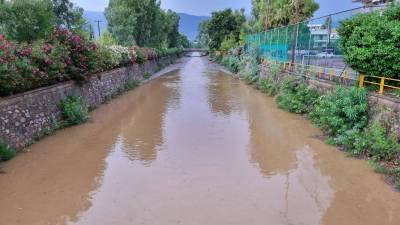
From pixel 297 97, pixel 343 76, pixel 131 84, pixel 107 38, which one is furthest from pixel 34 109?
pixel 107 38

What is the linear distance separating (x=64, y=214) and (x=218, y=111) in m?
10.4

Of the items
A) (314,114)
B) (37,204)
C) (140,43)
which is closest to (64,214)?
(37,204)

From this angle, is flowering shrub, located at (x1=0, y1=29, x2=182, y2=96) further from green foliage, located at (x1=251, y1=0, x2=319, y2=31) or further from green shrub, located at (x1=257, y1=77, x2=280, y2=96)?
green foliage, located at (x1=251, y1=0, x2=319, y2=31)

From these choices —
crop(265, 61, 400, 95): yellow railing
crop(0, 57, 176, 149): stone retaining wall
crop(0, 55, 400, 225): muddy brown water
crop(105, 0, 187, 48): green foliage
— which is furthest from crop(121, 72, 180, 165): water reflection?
crop(105, 0, 187, 48): green foliage

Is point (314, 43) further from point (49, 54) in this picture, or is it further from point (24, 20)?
point (24, 20)

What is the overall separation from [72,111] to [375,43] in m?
9.09

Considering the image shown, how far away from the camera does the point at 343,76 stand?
1322 cm

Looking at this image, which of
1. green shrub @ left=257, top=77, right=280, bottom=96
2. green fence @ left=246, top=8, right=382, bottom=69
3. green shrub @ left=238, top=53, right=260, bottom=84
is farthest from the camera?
green shrub @ left=238, top=53, right=260, bottom=84

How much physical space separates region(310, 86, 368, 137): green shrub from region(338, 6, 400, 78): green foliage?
965 millimetres

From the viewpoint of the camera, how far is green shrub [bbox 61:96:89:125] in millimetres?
12320

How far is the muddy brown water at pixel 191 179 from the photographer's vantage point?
6074 millimetres

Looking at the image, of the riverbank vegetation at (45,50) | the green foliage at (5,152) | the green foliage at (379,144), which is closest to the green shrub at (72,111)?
the riverbank vegetation at (45,50)

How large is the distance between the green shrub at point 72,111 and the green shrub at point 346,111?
757 centimetres

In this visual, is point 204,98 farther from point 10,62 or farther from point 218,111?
point 10,62
